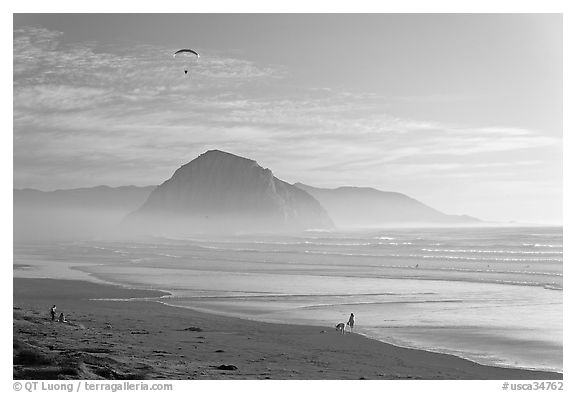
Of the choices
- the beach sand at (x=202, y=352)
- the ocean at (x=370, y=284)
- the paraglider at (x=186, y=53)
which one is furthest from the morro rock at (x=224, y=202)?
the beach sand at (x=202, y=352)

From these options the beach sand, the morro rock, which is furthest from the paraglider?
the beach sand

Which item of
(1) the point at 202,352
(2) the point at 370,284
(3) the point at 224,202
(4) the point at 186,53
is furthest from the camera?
(3) the point at 224,202

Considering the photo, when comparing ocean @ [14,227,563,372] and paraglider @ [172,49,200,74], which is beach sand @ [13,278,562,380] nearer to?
ocean @ [14,227,563,372]

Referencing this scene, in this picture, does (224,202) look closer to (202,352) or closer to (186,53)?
(186,53)

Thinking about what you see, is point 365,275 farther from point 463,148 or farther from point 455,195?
point 463,148

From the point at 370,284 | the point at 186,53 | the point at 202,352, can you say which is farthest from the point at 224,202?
the point at 202,352
